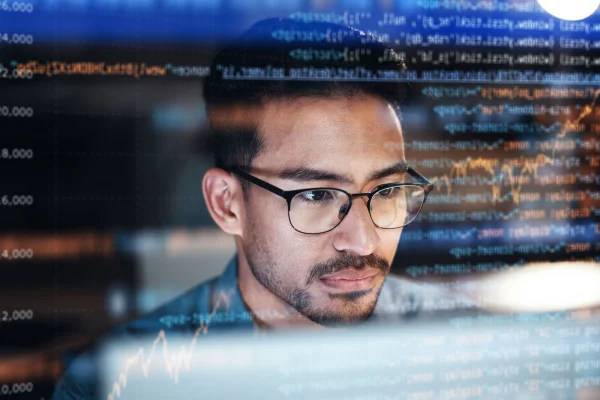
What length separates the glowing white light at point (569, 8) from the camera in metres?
1.30

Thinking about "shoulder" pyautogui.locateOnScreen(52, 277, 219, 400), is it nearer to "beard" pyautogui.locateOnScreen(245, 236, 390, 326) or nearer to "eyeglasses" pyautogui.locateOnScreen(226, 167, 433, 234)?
"beard" pyautogui.locateOnScreen(245, 236, 390, 326)

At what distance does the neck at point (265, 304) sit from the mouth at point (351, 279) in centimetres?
9

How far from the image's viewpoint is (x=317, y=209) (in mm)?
1168

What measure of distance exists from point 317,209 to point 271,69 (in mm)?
286

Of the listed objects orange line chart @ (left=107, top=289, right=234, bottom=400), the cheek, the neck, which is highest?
the cheek

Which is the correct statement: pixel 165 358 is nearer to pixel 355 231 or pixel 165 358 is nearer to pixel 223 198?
pixel 223 198

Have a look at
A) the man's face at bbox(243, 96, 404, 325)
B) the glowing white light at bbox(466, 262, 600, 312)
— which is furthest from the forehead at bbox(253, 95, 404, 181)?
the glowing white light at bbox(466, 262, 600, 312)

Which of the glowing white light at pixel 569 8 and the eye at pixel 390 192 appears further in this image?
the glowing white light at pixel 569 8

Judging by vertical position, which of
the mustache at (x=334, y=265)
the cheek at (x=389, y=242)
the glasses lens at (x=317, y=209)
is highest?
the glasses lens at (x=317, y=209)

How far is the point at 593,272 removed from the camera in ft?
4.45

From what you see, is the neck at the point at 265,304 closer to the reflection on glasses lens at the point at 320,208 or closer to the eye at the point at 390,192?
the reflection on glasses lens at the point at 320,208

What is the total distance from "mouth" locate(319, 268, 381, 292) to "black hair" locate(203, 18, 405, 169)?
0.28 m

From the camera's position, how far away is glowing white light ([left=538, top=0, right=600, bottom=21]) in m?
1.30

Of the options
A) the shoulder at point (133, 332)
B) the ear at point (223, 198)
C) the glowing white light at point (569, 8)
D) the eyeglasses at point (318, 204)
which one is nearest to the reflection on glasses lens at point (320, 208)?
the eyeglasses at point (318, 204)
